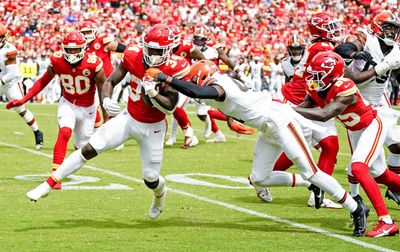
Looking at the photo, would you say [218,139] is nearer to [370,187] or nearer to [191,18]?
[370,187]

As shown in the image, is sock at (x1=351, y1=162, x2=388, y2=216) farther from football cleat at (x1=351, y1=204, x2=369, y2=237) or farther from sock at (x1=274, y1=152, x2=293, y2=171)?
sock at (x1=274, y1=152, x2=293, y2=171)

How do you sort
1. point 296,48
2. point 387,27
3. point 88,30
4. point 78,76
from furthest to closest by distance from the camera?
point 88,30 < point 296,48 < point 78,76 < point 387,27

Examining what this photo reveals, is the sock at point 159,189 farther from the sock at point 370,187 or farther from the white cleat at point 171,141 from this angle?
the white cleat at point 171,141

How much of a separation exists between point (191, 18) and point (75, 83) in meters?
19.6

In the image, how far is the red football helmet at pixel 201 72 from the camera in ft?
19.0

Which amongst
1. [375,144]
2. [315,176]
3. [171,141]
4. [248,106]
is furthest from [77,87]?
[171,141]

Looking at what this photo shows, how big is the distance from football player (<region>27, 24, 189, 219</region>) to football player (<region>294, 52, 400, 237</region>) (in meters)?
1.02

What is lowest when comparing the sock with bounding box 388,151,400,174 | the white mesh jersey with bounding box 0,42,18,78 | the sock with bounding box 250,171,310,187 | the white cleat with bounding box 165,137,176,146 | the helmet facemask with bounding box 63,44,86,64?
the white cleat with bounding box 165,137,176,146

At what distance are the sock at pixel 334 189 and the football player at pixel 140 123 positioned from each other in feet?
3.94

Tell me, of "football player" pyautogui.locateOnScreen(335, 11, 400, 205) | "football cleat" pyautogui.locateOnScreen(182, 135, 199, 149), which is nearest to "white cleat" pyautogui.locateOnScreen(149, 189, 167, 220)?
"football player" pyautogui.locateOnScreen(335, 11, 400, 205)

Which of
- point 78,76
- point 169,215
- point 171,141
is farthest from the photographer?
point 171,141

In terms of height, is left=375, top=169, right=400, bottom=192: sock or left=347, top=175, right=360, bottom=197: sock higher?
left=375, top=169, right=400, bottom=192: sock

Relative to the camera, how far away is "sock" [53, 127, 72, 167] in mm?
7848

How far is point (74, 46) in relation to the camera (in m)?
8.08
